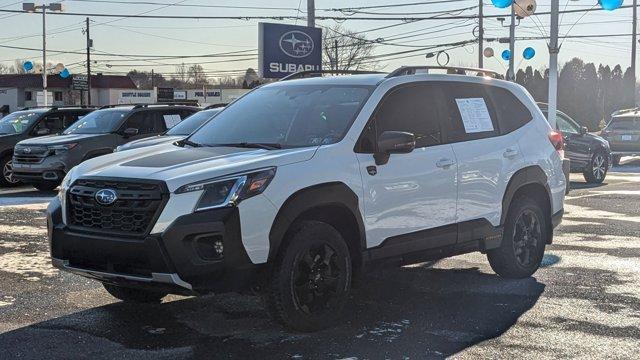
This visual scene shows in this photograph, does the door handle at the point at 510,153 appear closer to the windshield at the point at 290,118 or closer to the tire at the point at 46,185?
the windshield at the point at 290,118

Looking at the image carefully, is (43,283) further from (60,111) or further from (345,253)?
(60,111)

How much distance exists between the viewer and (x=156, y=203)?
4645mm

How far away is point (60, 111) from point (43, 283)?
11048 mm

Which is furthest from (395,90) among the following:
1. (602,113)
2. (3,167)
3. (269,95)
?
(602,113)

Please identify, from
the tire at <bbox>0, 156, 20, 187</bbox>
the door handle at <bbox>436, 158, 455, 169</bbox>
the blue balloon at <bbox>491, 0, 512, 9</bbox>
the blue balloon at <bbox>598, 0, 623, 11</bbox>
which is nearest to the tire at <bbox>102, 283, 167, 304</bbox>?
the door handle at <bbox>436, 158, 455, 169</bbox>

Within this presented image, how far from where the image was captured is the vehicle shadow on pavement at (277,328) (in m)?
4.86

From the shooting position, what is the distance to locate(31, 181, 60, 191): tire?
1455 cm

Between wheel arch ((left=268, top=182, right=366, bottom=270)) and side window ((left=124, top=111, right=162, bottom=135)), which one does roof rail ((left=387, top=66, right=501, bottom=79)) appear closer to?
wheel arch ((left=268, top=182, right=366, bottom=270))

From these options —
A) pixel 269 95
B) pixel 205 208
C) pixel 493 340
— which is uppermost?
pixel 269 95

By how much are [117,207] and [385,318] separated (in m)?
2.15

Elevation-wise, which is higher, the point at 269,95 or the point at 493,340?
the point at 269,95

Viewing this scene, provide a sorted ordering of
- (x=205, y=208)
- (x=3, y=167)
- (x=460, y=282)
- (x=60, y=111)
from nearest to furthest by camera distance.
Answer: (x=205, y=208), (x=460, y=282), (x=3, y=167), (x=60, y=111)

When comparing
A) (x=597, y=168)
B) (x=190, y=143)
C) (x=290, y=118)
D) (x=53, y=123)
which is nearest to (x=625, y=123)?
(x=597, y=168)

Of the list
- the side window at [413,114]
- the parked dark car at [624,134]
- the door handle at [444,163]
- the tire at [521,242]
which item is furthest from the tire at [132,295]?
the parked dark car at [624,134]
